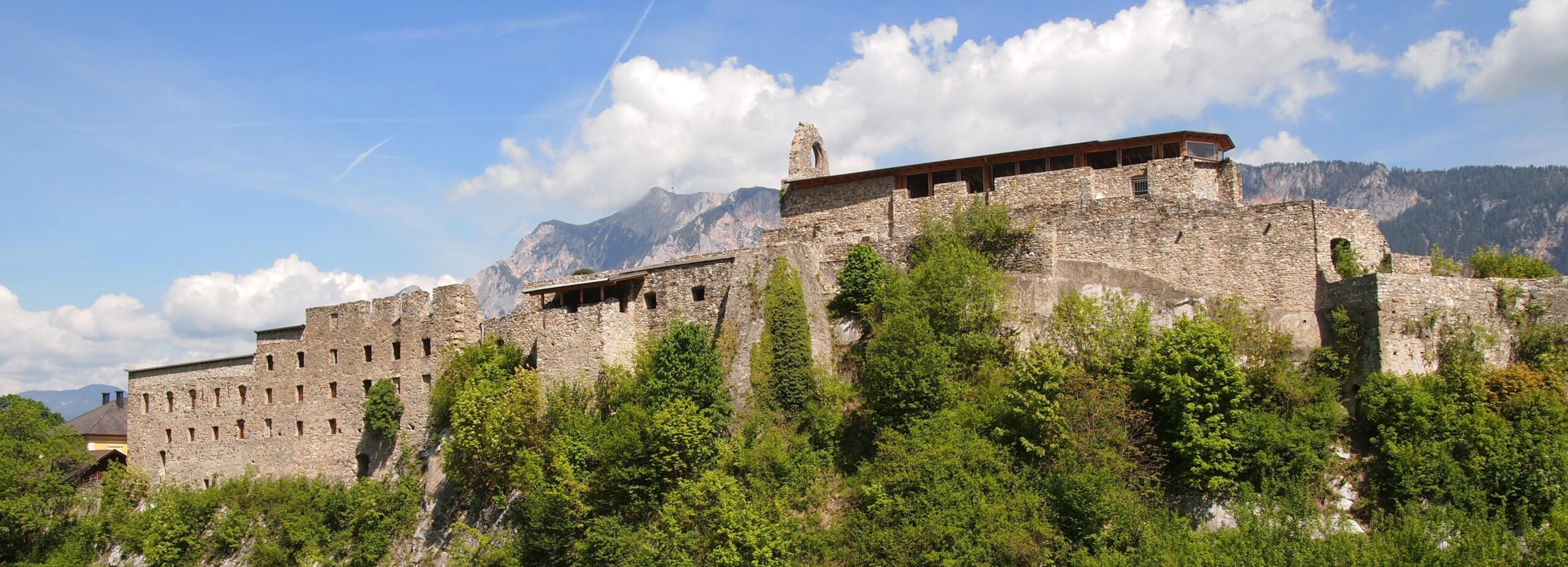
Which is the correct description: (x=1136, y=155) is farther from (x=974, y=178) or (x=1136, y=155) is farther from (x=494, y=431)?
(x=494, y=431)

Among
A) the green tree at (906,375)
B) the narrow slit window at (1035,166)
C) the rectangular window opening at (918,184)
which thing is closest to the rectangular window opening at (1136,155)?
the narrow slit window at (1035,166)

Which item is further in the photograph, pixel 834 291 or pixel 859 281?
pixel 834 291

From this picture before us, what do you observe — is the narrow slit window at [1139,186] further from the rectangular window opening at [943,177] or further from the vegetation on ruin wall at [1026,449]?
the rectangular window opening at [943,177]

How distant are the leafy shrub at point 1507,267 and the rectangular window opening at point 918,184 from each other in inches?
798

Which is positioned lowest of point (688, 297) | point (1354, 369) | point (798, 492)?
point (798, 492)

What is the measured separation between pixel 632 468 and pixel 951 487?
1051 cm

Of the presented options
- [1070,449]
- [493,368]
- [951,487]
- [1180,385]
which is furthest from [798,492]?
[493,368]

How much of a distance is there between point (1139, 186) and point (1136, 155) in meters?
1.88

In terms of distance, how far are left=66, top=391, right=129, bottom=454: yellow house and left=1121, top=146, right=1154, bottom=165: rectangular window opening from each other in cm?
5718

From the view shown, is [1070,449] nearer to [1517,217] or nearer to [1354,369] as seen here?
[1354,369]

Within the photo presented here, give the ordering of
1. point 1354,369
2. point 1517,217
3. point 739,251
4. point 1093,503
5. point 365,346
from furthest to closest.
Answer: point 1517,217
point 365,346
point 739,251
point 1354,369
point 1093,503

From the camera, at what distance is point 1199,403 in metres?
31.6

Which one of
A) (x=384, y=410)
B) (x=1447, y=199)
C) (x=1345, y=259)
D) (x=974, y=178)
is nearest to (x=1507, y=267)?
(x=1345, y=259)

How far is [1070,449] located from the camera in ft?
103
